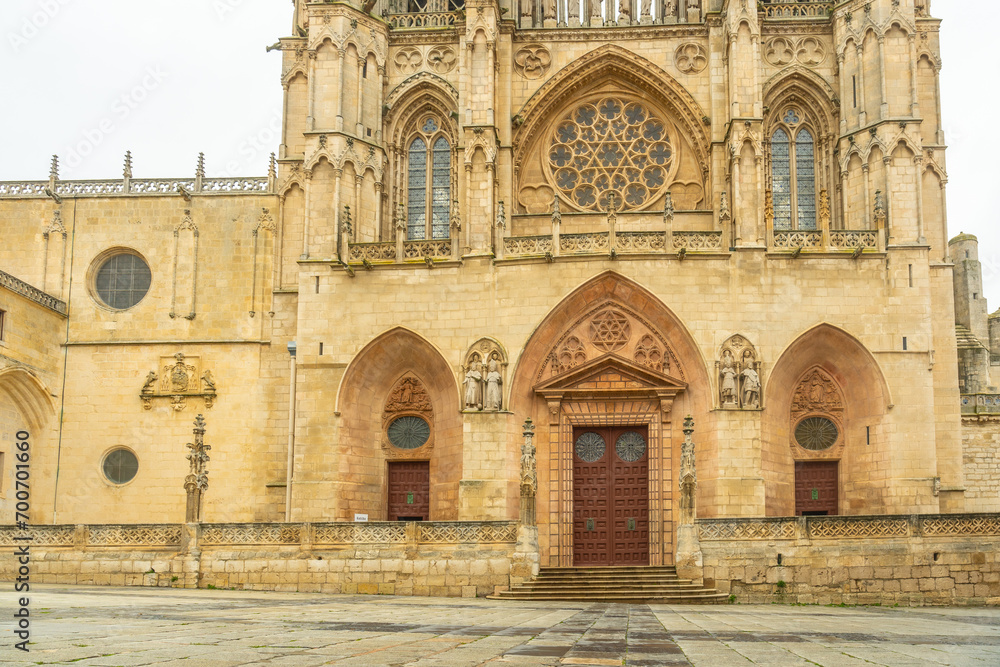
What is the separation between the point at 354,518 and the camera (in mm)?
24656

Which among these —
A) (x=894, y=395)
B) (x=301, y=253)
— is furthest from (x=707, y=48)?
(x=301, y=253)

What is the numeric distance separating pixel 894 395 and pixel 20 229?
939 inches

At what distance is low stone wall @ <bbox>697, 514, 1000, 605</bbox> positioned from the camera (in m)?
19.3

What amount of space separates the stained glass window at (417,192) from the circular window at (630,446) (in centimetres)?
814

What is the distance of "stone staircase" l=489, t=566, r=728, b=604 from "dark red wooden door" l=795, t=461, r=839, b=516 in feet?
19.5

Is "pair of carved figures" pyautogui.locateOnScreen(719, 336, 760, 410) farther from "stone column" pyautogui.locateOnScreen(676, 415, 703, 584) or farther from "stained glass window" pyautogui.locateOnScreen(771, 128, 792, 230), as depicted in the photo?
"stained glass window" pyautogui.locateOnScreen(771, 128, 792, 230)

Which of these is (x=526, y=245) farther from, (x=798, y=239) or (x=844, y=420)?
(x=844, y=420)

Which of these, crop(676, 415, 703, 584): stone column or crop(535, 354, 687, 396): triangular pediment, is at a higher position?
crop(535, 354, 687, 396): triangular pediment

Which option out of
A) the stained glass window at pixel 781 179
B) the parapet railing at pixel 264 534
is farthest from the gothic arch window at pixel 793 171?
the parapet railing at pixel 264 534

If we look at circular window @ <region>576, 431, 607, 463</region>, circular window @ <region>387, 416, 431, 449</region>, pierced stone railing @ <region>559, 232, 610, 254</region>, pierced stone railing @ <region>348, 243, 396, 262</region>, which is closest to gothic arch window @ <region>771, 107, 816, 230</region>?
pierced stone railing @ <region>559, 232, 610, 254</region>

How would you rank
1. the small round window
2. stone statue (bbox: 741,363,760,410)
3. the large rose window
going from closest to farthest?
stone statue (bbox: 741,363,760,410) → the large rose window → the small round window

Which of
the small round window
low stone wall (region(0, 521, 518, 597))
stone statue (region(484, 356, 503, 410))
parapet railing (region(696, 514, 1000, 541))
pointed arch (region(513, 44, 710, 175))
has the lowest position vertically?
low stone wall (region(0, 521, 518, 597))

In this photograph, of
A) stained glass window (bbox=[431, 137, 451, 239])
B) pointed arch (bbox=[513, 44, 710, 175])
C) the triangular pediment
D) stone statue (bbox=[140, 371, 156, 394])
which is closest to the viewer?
the triangular pediment

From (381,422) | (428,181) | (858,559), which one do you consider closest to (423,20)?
(428,181)
